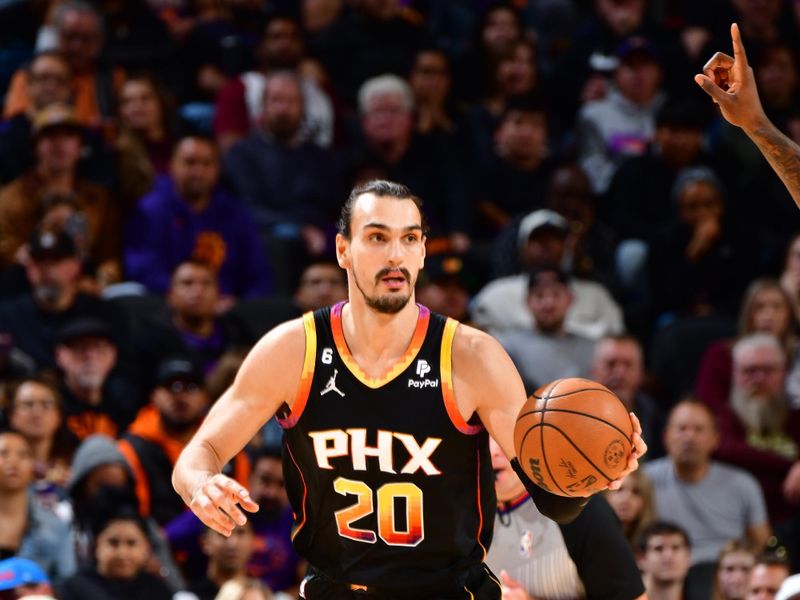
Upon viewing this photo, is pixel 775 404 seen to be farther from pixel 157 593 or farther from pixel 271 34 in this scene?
pixel 271 34

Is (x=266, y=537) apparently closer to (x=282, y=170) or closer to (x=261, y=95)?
(x=282, y=170)

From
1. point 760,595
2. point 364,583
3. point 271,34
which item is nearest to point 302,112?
point 271,34

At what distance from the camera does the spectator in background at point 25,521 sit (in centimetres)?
785

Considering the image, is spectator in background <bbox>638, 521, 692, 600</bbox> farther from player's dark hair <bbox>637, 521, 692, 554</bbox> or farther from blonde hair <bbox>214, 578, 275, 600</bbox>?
blonde hair <bbox>214, 578, 275, 600</bbox>

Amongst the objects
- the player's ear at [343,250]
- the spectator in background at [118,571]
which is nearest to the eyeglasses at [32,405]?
the spectator in background at [118,571]

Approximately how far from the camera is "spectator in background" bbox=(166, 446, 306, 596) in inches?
332

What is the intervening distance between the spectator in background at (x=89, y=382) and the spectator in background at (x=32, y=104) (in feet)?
Answer: 5.73

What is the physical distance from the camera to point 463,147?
11.9 meters

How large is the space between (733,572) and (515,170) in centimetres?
439

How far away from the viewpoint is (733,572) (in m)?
7.96

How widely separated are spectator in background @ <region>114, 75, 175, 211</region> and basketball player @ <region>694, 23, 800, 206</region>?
6.41 meters

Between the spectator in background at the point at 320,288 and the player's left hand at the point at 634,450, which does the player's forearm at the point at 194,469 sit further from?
the spectator in background at the point at 320,288

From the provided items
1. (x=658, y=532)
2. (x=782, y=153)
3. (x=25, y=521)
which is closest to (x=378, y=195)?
(x=782, y=153)

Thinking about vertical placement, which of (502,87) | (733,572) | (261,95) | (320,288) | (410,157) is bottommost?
(733,572)
